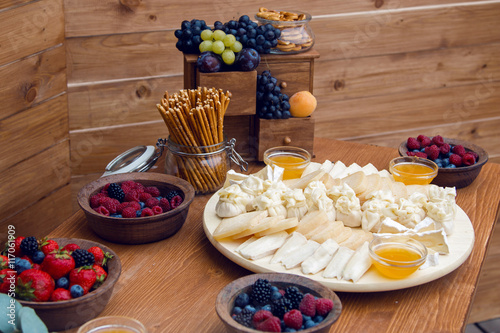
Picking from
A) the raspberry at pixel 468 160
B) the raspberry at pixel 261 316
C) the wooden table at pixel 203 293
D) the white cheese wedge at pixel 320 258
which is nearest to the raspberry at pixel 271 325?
the raspberry at pixel 261 316

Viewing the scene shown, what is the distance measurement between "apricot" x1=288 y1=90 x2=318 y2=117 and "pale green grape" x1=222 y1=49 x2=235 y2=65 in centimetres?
28

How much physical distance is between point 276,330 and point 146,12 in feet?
6.76

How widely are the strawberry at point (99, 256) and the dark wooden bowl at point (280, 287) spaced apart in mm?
319

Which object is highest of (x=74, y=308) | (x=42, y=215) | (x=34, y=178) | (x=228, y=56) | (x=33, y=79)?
(x=228, y=56)

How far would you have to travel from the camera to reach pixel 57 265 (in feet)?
4.54

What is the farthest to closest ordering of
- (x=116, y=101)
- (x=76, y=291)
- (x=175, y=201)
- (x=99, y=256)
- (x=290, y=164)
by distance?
(x=116, y=101) → (x=290, y=164) → (x=175, y=201) → (x=99, y=256) → (x=76, y=291)

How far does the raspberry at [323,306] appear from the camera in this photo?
129cm

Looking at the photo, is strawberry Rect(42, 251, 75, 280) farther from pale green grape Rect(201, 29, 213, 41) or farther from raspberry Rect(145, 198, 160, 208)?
pale green grape Rect(201, 29, 213, 41)

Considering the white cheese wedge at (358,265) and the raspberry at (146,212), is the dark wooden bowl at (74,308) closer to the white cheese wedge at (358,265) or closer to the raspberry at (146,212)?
the raspberry at (146,212)

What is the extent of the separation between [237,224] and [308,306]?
0.45m

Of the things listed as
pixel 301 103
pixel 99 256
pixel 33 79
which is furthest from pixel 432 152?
pixel 33 79

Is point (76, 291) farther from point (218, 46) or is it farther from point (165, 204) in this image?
point (218, 46)

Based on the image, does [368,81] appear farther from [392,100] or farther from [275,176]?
[275,176]

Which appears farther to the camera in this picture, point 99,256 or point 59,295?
point 99,256
